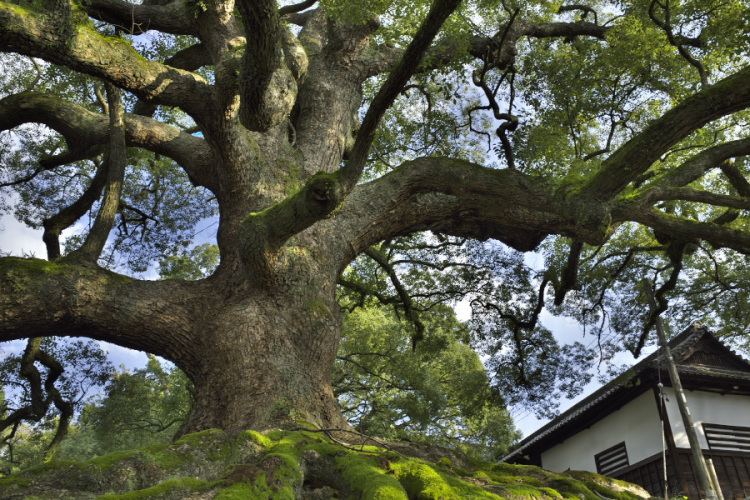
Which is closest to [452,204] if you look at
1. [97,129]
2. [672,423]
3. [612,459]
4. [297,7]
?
[97,129]

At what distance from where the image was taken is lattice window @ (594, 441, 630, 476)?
42.8 feet

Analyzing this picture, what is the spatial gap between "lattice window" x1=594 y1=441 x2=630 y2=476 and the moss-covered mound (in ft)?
29.6

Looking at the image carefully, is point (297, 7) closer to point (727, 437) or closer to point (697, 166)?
point (697, 166)

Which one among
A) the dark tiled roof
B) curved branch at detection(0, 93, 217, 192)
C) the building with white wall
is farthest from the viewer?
the dark tiled roof

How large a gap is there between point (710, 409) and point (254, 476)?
12.4m

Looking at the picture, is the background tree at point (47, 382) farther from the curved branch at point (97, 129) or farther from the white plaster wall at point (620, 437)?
the white plaster wall at point (620, 437)

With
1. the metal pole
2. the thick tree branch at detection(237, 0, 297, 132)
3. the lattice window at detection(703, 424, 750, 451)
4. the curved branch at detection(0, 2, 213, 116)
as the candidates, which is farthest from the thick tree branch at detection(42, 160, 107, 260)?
the lattice window at detection(703, 424, 750, 451)

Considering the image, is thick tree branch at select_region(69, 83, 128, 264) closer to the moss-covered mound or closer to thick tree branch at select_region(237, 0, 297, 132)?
thick tree branch at select_region(237, 0, 297, 132)

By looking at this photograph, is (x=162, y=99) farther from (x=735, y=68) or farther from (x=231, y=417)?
(x=735, y=68)

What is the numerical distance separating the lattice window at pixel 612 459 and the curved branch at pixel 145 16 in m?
13.0

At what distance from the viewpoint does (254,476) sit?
3674 millimetres

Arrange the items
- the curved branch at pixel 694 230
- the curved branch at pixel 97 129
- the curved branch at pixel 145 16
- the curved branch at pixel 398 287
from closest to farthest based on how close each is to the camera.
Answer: the curved branch at pixel 97 129 → the curved branch at pixel 694 230 → the curved branch at pixel 145 16 → the curved branch at pixel 398 287

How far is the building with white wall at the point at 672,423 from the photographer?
11523 mm

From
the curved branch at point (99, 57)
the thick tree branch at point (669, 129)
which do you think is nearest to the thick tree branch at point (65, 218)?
the curved branch at point (99, 57)
